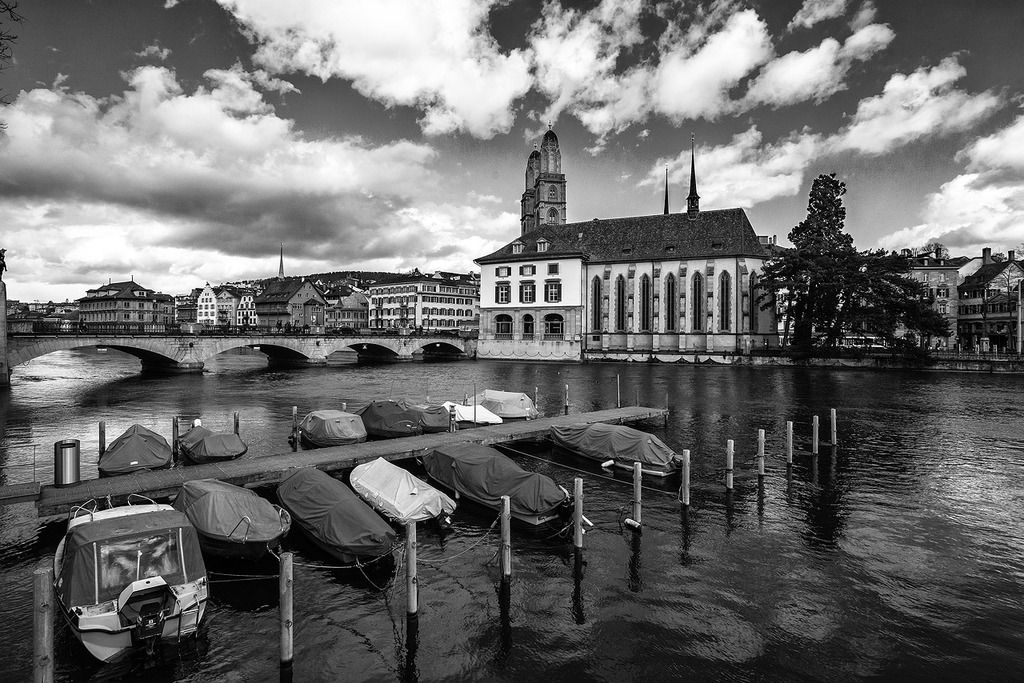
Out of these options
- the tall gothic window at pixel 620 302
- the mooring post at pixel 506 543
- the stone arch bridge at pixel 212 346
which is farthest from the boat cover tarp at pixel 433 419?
the tall gothic window at pixel 620 302

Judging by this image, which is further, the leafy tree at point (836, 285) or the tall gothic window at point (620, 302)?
the tall gothic window at point (620, 302)

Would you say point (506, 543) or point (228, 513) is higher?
point (228, 513)

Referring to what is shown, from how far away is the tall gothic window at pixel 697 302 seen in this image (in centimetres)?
9838

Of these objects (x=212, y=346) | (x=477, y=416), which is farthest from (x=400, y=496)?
(x=212, y=346)

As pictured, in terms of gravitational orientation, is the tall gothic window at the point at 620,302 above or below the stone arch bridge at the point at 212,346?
above

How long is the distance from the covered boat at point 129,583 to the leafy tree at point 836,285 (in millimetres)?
85067

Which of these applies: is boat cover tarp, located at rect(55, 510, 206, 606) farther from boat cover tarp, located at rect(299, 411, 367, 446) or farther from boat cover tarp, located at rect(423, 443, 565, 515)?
boat cover tarp, located at rect(299, 411, 367, 446)

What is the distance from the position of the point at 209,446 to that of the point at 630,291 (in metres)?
87.5

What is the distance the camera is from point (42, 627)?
8852mm

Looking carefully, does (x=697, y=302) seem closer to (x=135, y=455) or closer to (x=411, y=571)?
(x=135, y=455)

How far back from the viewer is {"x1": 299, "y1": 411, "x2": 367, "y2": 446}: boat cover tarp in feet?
88.5

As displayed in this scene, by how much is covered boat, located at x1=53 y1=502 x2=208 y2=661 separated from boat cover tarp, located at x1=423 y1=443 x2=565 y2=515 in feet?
29.1

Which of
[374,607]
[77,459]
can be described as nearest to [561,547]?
[374,607]

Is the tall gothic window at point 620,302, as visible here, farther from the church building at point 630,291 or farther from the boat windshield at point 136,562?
the boat windshield at point 136,562
